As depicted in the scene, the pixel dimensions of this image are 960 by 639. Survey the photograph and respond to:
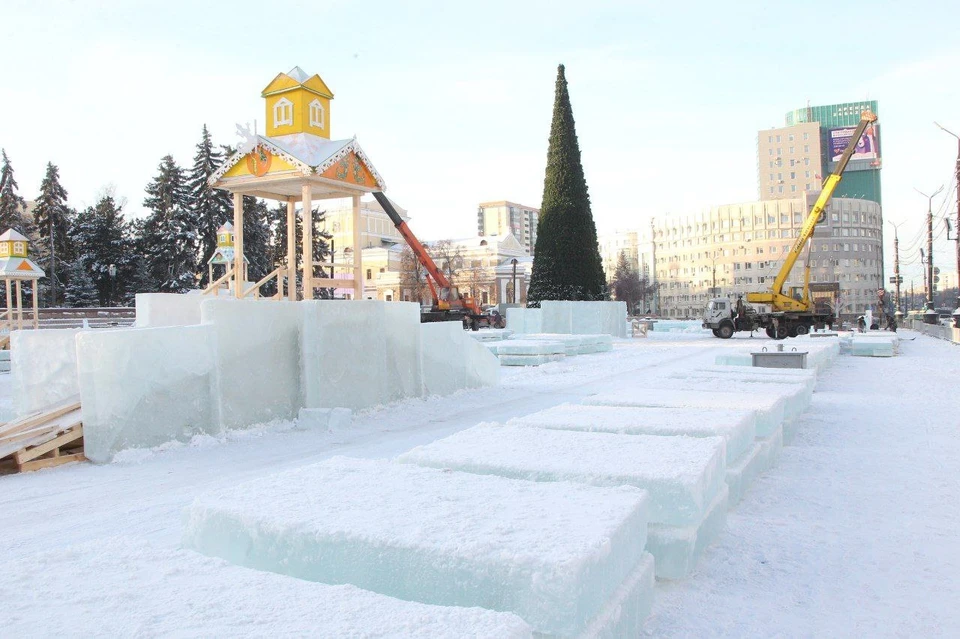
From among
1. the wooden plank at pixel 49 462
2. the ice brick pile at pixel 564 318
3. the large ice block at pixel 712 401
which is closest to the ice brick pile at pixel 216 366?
the wooden plank at pixel 49 462

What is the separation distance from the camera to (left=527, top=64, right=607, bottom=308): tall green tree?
3047 cm

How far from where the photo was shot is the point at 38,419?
7340mm

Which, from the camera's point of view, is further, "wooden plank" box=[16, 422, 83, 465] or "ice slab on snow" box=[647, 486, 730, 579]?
"wooden plank" box=[16, 422, 83, 465]

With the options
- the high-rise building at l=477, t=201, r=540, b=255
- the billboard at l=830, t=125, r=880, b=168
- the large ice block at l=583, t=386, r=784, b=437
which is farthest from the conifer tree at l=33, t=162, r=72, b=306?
the high-rise building at l=477, t=201, r=540, b=255

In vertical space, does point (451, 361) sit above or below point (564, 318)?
below

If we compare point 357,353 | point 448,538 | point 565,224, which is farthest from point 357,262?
point 565,224

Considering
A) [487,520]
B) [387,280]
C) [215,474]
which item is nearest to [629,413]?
[487,520]

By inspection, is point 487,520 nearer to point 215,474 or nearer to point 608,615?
point 608,615

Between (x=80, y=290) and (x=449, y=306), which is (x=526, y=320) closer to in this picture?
(x=449, y=306)

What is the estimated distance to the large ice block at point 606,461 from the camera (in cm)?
358

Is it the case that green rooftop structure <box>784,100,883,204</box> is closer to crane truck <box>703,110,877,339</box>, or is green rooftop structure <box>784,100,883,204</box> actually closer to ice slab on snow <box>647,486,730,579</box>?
crane truck <box>703,110,877,339</box>

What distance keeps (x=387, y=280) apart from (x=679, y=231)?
55548 millimetres

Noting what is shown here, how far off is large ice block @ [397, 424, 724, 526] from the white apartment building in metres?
99.0

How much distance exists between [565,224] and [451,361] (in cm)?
1936
